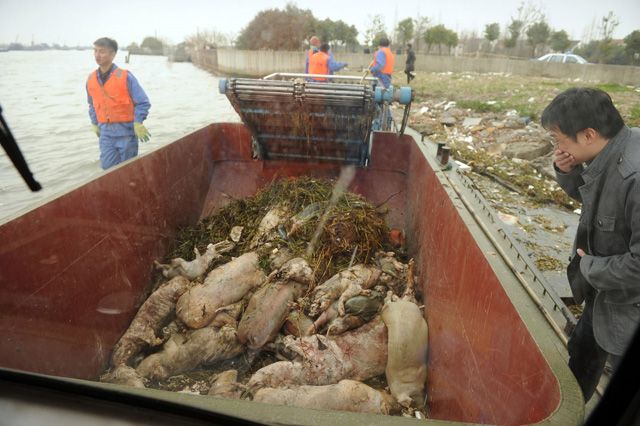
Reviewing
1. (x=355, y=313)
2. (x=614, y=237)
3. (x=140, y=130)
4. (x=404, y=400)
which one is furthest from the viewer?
(x=140, y=130)

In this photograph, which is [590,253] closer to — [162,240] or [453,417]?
[453,417]

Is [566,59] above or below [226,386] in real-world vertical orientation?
above

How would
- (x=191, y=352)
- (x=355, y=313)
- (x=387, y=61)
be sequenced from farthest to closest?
(x=387, y=61)
(x=355, y=313)
(x=191, y=352)

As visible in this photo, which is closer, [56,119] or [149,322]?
[149,322]

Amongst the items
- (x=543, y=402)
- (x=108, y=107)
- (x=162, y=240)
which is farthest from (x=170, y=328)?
(x=108, y=107)

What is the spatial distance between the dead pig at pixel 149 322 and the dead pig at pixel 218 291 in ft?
0.38

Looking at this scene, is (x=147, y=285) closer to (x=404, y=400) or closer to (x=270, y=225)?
(x=270, y=225)

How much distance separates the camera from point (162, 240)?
3.98m

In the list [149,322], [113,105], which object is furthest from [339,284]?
[113,105]

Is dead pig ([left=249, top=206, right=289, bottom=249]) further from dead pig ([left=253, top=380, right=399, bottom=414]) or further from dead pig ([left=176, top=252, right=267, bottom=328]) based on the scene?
dead pig ([left=253, top=380, right=399, bottom=414])

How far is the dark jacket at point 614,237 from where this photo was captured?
168 centimetres

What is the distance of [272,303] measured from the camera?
118 inches

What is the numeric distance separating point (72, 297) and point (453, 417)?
2532 millimetres

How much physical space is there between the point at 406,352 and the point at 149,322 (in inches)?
78.4
